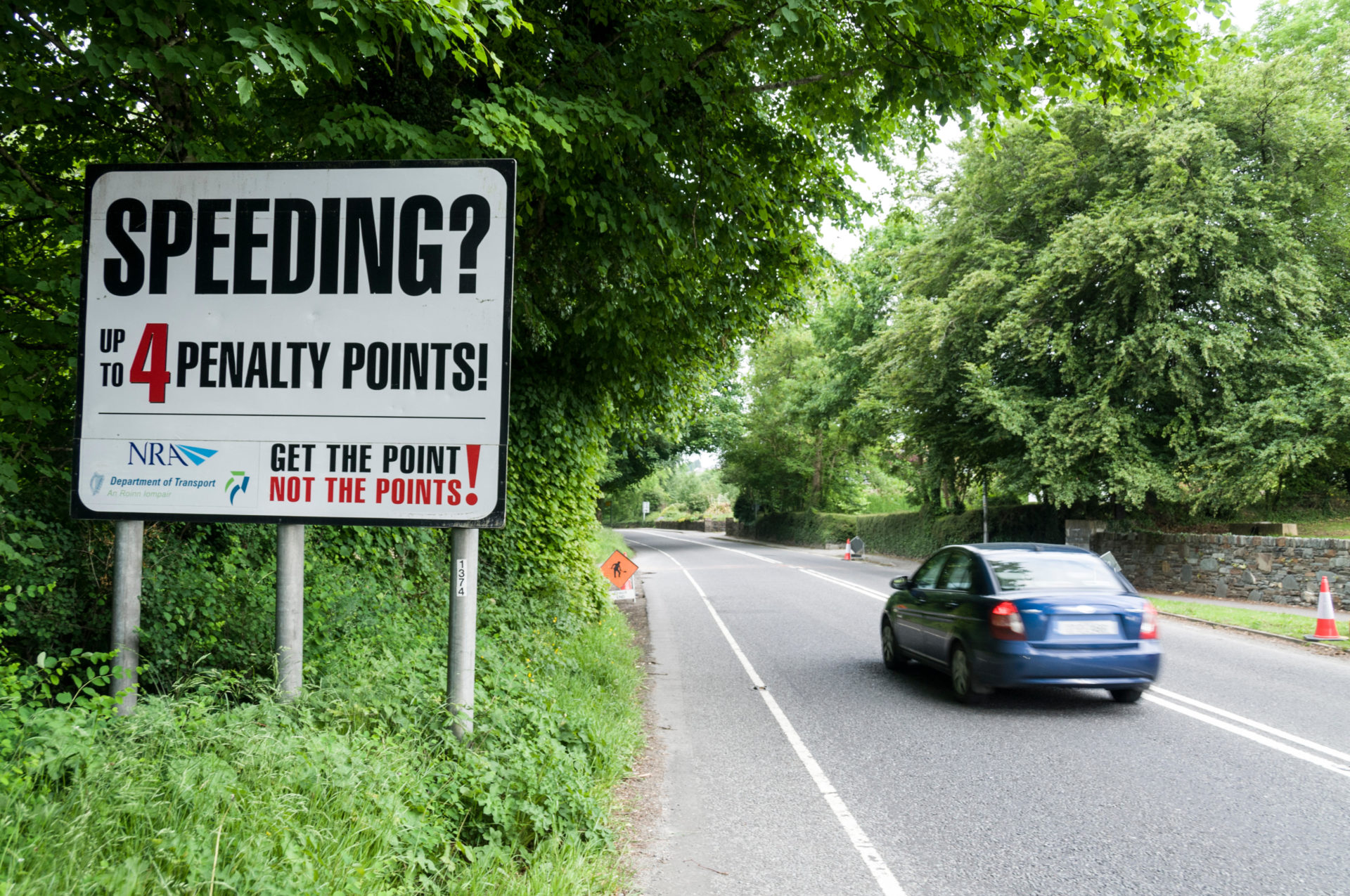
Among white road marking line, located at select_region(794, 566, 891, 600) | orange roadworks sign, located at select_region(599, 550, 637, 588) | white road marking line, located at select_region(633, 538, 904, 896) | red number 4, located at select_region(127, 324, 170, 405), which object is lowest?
white road marking line, located at select_region(794, 566, 891, 600)

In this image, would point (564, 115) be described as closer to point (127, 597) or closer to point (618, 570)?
point (127, 597)

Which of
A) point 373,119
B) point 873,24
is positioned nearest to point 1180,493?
point 873,24

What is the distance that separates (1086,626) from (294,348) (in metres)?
6.83

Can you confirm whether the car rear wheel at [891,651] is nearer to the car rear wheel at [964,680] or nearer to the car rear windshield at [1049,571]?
the car rear wheel at [964,680]

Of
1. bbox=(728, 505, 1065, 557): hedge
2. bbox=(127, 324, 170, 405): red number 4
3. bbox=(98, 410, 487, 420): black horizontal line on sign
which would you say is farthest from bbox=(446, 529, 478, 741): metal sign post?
bbox=(728, 505, 1065, 557): hedge

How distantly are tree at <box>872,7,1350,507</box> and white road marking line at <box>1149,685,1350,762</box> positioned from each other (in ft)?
42.5

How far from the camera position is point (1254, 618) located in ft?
49.9

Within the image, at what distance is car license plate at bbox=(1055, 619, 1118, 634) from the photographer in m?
7.63

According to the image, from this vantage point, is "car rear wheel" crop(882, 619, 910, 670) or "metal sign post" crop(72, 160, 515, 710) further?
"car rear wheel" crop(882, 619, 910, 670)

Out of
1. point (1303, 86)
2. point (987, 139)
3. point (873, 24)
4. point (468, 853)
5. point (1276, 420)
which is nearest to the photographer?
point (468, 853)

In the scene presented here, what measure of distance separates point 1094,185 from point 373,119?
23.1 metres

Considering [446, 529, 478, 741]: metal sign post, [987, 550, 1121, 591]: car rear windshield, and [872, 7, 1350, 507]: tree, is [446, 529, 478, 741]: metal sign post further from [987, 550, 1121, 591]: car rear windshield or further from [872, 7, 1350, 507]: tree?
[872, 7, 1350, 507]: tree

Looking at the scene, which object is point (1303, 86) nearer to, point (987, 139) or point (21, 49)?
point (987, 139)

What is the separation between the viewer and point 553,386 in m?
10.6
